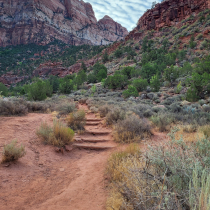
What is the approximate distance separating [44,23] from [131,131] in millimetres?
102201

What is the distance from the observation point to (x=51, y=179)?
3359mm

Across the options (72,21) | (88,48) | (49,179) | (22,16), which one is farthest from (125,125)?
(72,21)

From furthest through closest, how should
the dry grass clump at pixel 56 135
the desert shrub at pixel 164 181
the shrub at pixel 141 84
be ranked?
1. the shrub at pixel 141 84
2. the dry grass clump at pixel 56 135
3. the desert shrub at pixel 164 181

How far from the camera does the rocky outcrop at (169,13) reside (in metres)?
40.8

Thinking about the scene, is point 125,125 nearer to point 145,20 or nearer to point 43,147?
point 43,147

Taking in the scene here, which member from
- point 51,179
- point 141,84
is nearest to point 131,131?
point 51,179

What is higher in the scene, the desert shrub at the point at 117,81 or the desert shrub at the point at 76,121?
the desert shrub at the point at 117,81

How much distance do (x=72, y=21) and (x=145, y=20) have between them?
74.4 meters

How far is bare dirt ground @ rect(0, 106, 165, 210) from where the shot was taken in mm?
2502

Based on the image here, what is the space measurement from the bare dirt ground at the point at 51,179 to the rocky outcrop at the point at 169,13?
4963 cm

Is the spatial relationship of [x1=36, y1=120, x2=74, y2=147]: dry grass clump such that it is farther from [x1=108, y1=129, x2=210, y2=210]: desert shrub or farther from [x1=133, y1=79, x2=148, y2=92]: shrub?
[x1=133, y1=79, x2=148, y2=92]: shrub

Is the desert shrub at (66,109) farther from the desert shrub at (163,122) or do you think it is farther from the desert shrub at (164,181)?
the desert shrub at (164,181)

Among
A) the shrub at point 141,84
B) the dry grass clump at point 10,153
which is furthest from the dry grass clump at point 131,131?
the shrub at point 141,84

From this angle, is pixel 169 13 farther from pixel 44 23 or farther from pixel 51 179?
pixel 44 23
